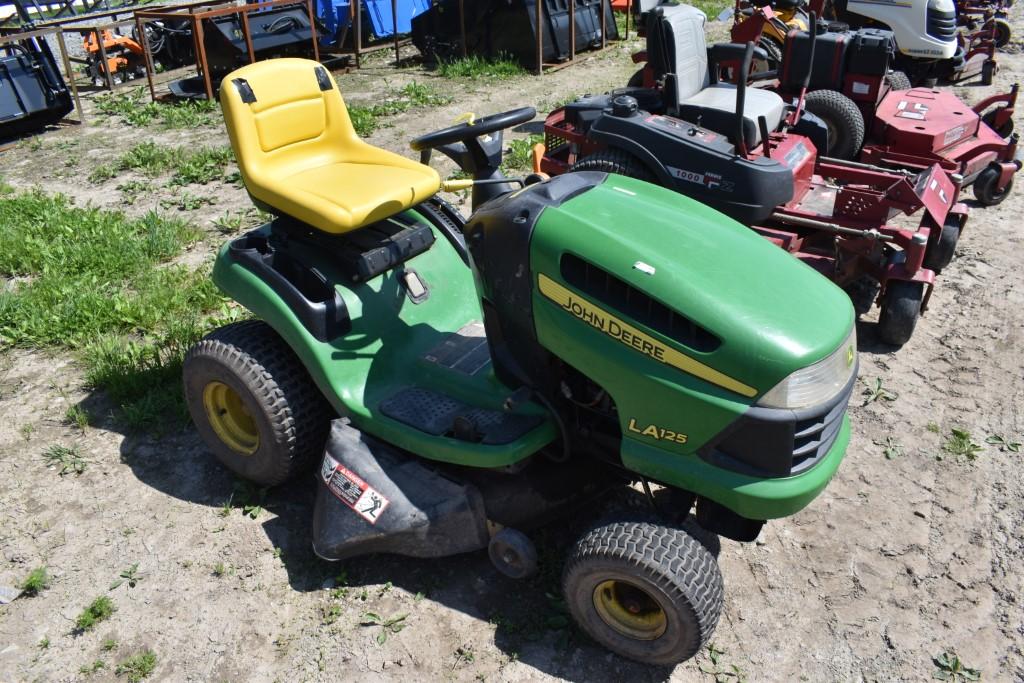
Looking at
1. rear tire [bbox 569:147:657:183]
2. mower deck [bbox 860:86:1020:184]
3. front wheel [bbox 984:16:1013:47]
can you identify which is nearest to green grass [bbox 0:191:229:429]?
rear tire [bbox 569:147:657:183]

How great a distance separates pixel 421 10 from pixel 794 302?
450 inches

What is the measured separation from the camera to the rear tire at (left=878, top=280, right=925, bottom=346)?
4.27m

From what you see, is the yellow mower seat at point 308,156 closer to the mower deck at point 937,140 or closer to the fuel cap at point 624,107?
the fuel cap at point 624,107

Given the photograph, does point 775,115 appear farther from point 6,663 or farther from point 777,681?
point 6,663

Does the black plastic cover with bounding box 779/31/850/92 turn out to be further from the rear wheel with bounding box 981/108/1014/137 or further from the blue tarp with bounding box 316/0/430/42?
the blue tarp with bounding box 316/0/430/42

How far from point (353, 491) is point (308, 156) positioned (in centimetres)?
145

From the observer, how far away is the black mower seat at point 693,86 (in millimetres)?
5113

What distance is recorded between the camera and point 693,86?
5.52 meters

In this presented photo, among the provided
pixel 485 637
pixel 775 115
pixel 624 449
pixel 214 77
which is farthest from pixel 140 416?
pixel 214 77

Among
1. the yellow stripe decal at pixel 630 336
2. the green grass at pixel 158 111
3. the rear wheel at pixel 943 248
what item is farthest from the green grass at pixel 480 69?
the yellow stripe decal at pixel 630 336

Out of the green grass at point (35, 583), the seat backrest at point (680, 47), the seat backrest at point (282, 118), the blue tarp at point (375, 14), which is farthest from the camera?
the blue tarp at point (375, 14)

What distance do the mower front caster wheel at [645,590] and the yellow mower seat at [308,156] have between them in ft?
4.52

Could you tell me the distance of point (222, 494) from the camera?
10.9ft

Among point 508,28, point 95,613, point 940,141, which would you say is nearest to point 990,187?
point 940,141
